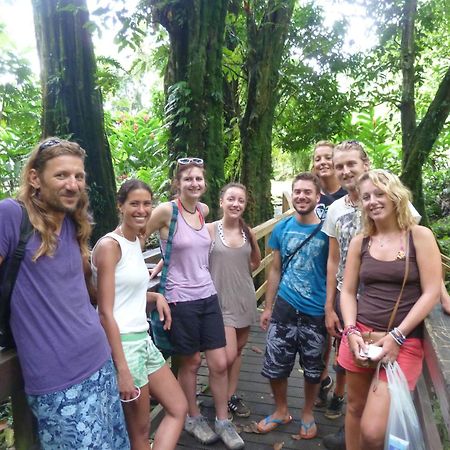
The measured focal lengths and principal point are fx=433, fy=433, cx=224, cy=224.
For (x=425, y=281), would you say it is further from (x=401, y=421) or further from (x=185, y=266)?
(x=185, y=266)

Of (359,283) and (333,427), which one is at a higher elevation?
(359,283)

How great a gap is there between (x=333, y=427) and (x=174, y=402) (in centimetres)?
131

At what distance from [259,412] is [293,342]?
75cm

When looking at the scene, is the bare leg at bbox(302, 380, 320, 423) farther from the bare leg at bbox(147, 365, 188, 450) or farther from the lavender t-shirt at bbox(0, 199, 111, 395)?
the lavender t-shirt at bbox(0, 199, 111, 395)

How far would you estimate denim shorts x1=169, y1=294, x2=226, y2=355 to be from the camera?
2.47 meters

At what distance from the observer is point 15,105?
16.2 ft

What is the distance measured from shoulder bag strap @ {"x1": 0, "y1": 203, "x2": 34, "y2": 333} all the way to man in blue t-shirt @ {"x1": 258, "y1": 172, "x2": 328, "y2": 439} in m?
1.66

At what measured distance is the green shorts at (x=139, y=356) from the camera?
1896mm

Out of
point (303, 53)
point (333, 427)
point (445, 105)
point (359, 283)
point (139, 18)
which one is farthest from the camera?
point (303, 53)

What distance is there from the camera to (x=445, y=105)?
6.29 meters

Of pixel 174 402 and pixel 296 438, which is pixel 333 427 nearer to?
pixel 296 438

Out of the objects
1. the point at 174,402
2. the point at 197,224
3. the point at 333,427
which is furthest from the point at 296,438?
the point at 197,224

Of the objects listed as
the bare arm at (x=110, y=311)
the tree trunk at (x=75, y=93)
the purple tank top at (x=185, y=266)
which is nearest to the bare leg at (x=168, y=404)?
the bare arm at (x=110, y=311)

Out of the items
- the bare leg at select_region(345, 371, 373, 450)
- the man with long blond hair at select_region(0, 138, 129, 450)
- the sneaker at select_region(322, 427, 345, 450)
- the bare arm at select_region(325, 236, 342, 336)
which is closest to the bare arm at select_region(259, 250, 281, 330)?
the bare arm at select_region(325, 236, 342, 336)
